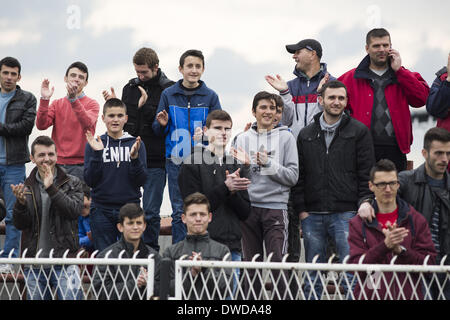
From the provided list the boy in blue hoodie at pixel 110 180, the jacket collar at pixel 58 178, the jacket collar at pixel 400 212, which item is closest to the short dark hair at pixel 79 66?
the boy in blue hoodie at pixel 110 180

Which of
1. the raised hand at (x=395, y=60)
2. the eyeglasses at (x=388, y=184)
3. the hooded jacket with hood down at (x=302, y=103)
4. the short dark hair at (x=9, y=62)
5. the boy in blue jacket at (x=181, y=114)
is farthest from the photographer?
the short dark hair at (x=9, y=62)

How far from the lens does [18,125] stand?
8.84 metres

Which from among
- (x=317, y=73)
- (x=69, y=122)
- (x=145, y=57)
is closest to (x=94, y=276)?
(x=69, y=122)

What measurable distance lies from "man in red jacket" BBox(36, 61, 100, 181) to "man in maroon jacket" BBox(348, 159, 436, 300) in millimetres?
4174

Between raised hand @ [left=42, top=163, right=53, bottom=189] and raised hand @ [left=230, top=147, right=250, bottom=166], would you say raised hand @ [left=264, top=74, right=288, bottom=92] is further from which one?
raised hand @ [left=42, top=163, right=53, bottom=189]

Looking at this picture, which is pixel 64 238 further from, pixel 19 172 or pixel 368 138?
pixel 368 138

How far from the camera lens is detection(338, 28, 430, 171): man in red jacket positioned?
760cm

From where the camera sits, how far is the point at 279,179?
7.14 meters

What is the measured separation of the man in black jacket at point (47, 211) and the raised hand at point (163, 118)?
1505 millimetres

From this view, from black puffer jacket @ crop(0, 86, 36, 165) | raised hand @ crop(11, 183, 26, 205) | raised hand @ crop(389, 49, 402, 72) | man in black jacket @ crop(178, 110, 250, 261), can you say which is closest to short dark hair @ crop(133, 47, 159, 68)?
black puffer jacket @ crop(0, 86, 36, 165)

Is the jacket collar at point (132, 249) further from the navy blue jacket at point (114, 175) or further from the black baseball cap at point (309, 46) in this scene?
the black baseball cap at point (309, 46)

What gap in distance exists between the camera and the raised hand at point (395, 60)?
7598 millimetres
